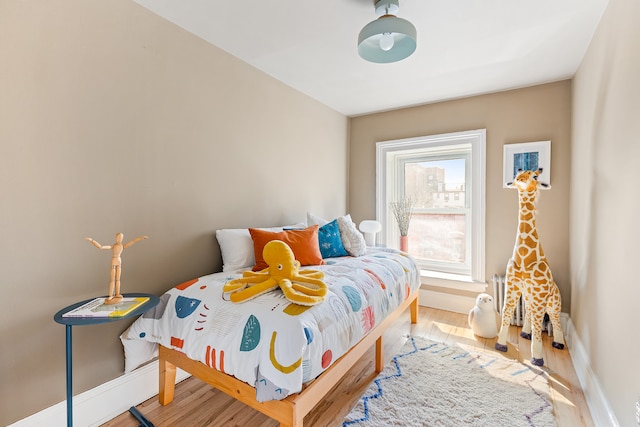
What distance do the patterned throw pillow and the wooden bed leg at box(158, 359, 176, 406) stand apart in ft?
4.43

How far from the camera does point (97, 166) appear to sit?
5.29ft

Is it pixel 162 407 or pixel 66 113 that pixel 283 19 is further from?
pixel 162 407

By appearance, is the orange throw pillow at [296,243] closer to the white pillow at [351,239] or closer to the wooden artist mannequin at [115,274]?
the white pillow at [351,239]

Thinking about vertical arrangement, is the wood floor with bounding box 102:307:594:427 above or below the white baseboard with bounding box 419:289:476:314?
below

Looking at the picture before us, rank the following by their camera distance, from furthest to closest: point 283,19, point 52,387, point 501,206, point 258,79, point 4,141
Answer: point 501,206 < point 258,79 < point 283,19 < point 52,387 < point 4,141

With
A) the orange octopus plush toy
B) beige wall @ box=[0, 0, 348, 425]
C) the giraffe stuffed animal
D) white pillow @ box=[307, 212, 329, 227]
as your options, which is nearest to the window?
the giraffe stuffed animal

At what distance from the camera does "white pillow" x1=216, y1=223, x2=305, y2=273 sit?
212 centimetres

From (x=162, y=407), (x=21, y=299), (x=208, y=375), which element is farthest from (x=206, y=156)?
(x=162, y=407)

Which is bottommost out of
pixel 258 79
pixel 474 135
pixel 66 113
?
pixel 66 113

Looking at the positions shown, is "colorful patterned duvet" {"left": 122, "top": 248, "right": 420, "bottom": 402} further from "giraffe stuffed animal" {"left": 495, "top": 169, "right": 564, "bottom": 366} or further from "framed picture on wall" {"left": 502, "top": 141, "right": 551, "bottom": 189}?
"framed picture on wall" {"left": 502, "top": 141, "right": 551, "bottom": 189}

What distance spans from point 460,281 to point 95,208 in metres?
3.29

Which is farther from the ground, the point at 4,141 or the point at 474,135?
the point at 474,135

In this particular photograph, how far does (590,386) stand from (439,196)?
2227 mm

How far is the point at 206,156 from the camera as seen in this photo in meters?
2.17
